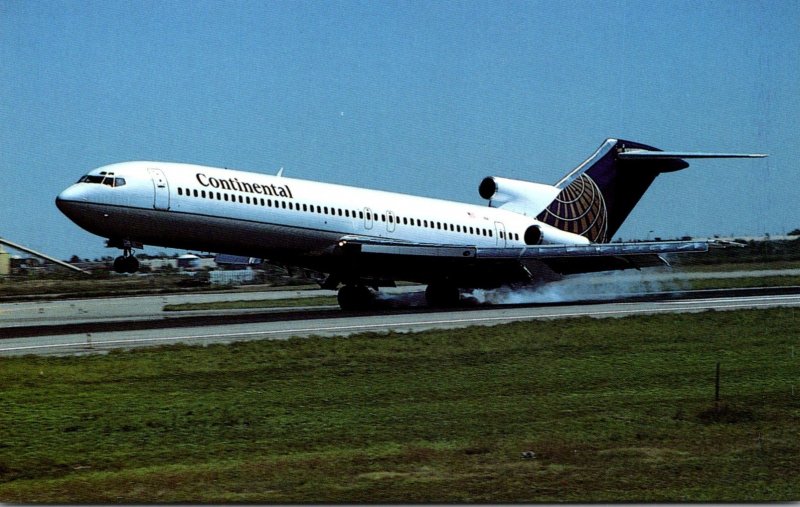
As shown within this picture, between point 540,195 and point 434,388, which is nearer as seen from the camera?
point 434,388

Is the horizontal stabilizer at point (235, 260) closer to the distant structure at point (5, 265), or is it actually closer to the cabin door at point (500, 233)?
the cabin door at point (500, 233)

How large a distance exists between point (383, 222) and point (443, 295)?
4022mm

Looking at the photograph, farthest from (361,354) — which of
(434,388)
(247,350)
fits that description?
(434,388)

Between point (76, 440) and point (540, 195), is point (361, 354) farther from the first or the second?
point (540, 195)

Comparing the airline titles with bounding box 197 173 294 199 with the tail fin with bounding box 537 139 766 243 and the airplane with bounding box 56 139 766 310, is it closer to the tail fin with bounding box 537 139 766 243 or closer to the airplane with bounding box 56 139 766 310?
the airplane with bounding box 56 139 766 310

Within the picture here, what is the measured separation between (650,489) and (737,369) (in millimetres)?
9581

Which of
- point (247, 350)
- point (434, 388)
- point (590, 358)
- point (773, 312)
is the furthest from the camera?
point (773, 312)

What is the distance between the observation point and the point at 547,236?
45250 mm

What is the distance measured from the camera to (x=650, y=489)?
1130 cm

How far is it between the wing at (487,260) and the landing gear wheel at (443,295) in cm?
38

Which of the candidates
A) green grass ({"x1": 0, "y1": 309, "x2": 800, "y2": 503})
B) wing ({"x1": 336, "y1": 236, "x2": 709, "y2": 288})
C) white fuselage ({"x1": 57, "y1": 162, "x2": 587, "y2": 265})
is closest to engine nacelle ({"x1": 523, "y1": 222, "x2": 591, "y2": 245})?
wing ({"x1": 336, "y1": 236, "x2": 709, "y2": 288})

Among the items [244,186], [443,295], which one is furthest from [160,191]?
[443,295]

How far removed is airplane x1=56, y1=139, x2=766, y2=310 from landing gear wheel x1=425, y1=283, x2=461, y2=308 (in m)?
0.05

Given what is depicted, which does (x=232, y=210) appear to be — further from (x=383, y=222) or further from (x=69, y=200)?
(x=383, y=222)
